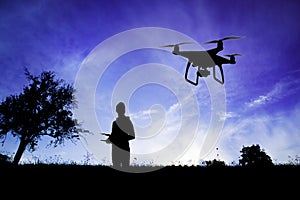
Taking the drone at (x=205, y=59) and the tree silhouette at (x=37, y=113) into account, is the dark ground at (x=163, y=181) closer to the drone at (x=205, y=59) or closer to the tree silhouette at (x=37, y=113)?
the drone at (x=205, y=59)

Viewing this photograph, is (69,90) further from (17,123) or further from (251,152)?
(251,152)

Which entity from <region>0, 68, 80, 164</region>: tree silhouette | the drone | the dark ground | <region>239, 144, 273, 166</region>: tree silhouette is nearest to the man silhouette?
the dark ground

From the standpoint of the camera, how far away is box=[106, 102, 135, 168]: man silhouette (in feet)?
24.7

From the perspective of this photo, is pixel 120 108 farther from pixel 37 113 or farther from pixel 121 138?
pixel 37 113

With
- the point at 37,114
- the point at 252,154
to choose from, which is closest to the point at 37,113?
the point at 37,114

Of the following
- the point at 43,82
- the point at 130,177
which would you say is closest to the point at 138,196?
the point at 130,177

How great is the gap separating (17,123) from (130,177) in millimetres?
25711

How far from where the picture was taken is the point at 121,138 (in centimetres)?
754

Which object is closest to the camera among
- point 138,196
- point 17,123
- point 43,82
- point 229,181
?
point 138,196

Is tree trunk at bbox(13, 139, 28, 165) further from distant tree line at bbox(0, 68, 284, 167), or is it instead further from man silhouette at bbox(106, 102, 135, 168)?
man silhouette at bbox(106, 102, 135, 168)

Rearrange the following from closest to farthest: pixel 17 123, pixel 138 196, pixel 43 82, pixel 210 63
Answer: pixel 138 196
pixel 210 63
pixel 17 123
pixel 43 82

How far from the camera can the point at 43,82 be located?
31.0 meters

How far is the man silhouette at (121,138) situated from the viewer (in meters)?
7.54

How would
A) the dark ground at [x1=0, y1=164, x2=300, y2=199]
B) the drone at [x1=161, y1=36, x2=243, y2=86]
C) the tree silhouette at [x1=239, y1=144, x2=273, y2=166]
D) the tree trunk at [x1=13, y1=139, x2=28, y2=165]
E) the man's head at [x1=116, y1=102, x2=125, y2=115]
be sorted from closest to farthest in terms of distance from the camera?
the dark ground at [x1=0, y1=164, x2=300, y2=199]
the man's head at [x1=116, y1=102, x2=125, y2=115]
the drone at [x1=161, y1=36, x2=243, y2=86]
the tree trunk at [x1=13, y1=139, x2=28, y2=165]
the tree silhouette at [x1=239, y1=144, x2=273, y2=166]
